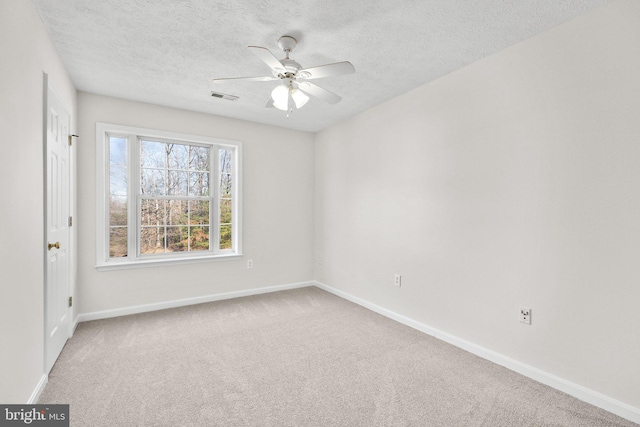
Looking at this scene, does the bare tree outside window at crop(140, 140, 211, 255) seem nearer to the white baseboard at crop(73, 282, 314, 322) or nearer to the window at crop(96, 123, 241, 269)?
the window at crop(96, 123, 241, 269)

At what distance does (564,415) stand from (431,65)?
8.74 feet

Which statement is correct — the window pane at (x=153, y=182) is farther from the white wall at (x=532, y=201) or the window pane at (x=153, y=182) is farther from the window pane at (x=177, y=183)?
the white wall at (x=532, y=201)

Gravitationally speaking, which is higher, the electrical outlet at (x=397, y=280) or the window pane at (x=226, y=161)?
the window pane at (x=226, y=161)

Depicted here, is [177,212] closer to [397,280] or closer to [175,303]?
[175,303]

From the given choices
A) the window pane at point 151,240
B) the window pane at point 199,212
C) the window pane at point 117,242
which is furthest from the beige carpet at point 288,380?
the window pane at point 199,212

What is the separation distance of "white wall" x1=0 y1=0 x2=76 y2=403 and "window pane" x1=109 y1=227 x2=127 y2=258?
63.0 inches

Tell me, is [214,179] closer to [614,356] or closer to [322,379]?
[322,379]

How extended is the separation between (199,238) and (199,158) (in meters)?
1.07

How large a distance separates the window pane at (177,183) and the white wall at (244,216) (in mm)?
559

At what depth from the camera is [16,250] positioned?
162cm

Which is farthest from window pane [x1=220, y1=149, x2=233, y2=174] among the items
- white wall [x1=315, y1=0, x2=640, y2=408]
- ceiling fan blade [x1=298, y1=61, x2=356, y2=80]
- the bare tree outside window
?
ceiling fan blade [x1=298, y1=61, x2=356, y2=80]

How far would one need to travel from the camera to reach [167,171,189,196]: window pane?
12.7ft

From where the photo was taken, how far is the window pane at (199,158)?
399 cm

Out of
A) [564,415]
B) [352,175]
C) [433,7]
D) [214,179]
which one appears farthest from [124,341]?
[433,7]
